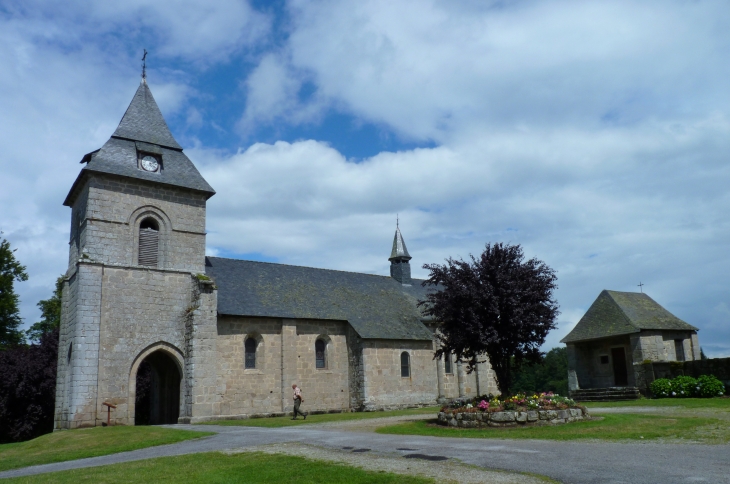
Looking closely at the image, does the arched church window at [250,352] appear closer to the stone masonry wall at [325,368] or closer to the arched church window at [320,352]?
the stone masonry wall at [325,368]

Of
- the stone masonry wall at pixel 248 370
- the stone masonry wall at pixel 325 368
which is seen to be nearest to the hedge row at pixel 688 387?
the stone masonry wall at pixel 325 368

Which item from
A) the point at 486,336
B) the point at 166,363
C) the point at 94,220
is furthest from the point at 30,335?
the point at 486,336

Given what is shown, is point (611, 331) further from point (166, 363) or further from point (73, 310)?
point (73, 310)

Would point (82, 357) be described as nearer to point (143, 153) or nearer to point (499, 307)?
point (143, 153)

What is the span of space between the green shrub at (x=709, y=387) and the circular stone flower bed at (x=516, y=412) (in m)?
11.3

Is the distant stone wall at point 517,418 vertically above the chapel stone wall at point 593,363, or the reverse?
the chapel stone wall at point 593,363

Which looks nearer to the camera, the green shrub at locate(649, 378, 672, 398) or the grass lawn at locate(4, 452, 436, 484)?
the grass lawn at locate(4, 452, 436, 484)

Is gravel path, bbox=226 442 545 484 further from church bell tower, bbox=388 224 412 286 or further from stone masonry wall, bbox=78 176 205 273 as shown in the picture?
church bell tower, bbox=388 224 412 286

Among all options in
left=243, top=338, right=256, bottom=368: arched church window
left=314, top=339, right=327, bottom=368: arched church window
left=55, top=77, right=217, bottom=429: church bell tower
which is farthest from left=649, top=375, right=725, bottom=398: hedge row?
left=55, top=77, right=217, bottom=429: church bell tower

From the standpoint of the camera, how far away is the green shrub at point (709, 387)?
2474 centimetres

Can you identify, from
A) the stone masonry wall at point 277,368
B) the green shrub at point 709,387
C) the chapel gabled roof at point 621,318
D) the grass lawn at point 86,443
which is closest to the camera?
the grass lawn at point 86,443

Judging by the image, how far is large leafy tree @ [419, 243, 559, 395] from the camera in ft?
62.0

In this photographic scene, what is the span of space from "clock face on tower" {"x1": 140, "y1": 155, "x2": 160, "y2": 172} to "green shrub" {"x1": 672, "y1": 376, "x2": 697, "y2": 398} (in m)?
26.3

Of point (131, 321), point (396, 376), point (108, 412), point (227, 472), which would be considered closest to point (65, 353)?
point (131, 321)
